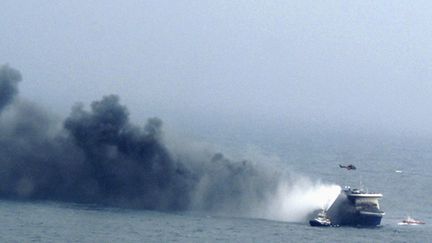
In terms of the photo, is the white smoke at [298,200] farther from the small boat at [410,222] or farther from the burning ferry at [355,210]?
the small boat at [410,222]

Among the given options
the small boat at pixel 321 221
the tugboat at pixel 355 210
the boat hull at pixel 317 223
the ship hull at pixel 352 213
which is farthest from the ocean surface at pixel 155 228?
the tugboat at pixel 355 210

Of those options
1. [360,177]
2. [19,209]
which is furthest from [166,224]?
[360,177]

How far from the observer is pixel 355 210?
13888 cm

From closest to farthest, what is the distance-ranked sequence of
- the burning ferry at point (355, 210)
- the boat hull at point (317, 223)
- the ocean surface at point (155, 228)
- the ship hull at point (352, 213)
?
the ocean surface at point (155, 228) < the boat hull at point (317, 223) < the ship hull at point (352, 213) < the burning ferry at point (355, 210)

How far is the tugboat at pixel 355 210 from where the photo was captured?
138 m

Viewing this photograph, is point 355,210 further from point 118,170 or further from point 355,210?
point 118,170

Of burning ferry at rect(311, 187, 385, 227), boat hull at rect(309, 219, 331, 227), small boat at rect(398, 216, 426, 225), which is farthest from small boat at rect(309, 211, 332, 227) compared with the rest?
small boat at rect(398, 216, 426, 225)

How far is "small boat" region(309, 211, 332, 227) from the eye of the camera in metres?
136

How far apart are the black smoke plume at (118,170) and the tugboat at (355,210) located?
10131mm

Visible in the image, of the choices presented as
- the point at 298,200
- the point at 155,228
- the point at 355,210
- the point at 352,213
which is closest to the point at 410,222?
the point at 355,210

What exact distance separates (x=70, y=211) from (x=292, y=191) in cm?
3208

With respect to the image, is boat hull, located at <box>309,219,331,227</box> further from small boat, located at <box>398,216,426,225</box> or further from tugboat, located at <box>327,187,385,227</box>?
small boat, located at <box>398,216,426,225</box>

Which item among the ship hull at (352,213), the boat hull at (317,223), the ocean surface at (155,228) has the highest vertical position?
the ship hull at (352,213)

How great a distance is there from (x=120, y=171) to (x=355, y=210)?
3385 centimetres
